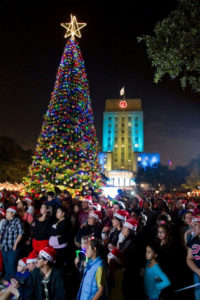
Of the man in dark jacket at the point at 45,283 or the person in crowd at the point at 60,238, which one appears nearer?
the man in dark jacket at the point at 45,283

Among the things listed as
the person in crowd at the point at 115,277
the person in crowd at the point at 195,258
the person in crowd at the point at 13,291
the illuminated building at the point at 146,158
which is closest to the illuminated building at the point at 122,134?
the illuminated building at the point at 146,158

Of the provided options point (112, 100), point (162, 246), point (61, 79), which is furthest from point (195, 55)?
point (112, 100)

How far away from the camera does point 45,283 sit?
3430mm

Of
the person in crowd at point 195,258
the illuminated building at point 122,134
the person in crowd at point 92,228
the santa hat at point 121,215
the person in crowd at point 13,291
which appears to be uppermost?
the illuminated building at point 122,134

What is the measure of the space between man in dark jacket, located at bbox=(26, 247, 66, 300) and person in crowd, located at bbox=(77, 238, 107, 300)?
0.33m

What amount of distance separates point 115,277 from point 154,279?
0.65m

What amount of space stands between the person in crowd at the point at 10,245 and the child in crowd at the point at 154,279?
10.9ft

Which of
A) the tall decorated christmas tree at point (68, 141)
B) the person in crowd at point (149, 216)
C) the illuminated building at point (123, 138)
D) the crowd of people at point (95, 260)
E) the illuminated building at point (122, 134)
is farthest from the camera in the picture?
the illuminated building at point (122, 134)

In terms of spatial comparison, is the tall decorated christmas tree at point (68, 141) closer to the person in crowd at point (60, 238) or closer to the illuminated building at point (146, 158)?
the person in crowd at point (60, 238)

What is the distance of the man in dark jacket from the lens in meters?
3.35

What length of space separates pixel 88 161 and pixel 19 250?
1198 centimetres

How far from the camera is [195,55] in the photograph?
7.12 metres

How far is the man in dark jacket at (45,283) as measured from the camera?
335 cm

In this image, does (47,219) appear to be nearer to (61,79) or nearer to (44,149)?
(44,149)
